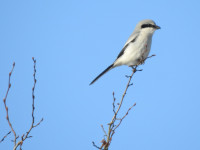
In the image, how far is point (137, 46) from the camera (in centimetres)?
491

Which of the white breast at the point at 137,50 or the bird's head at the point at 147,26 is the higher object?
the bird's head at the point at 147,26

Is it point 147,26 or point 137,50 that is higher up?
point 147,26

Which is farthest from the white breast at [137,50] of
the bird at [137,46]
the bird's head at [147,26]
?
the bird's head at [147,26]

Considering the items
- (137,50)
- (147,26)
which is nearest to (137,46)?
(137,50)

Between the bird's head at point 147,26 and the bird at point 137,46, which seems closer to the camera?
the bird at point 137,46

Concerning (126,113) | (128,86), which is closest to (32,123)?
(126,113)

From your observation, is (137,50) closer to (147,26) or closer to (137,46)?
(137,46)

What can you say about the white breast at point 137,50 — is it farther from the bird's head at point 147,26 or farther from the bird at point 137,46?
the bird's head at point 147,26

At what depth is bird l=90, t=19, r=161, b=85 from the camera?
16.0 ft

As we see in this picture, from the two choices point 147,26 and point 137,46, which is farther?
point 147,26

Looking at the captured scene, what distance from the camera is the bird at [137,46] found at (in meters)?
4.89

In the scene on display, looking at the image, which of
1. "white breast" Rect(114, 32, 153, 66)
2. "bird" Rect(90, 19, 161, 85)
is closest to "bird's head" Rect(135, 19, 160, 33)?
"bird" Rect(90, 19, 161, 85)

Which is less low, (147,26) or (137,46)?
(147,26)

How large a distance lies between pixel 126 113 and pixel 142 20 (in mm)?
3227
